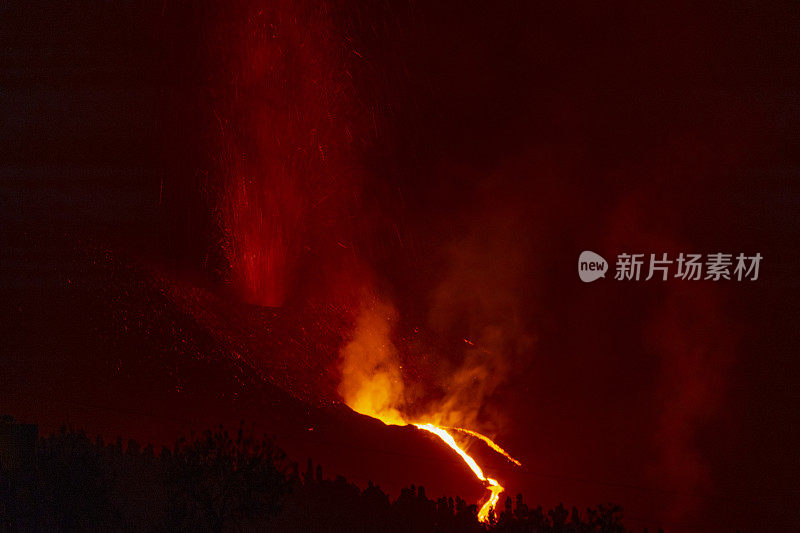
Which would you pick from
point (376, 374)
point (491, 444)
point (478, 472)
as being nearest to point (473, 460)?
point (478, 472)

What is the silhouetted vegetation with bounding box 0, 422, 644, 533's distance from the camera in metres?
3.02

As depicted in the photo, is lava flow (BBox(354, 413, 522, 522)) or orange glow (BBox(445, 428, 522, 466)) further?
orange glow (BBox(445, 428, 522, 466))

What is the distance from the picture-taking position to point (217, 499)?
317cm

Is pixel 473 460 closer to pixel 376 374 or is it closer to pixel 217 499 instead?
pixel 376 374

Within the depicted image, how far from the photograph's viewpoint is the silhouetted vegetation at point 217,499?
3.02m

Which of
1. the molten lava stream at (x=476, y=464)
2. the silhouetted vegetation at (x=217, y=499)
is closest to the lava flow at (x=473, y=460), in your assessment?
the molten lava stream at (x=476, y=464)

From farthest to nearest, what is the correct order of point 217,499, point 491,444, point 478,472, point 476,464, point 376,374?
point 376,374, point 491,444, point 476,464, point 478,472, point 217,499

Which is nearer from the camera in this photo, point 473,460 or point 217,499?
point 217,499

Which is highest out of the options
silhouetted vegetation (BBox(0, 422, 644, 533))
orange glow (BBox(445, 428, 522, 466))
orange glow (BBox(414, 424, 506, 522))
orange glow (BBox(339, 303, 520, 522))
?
orange glow (BBox(339, 303, 520, 522))

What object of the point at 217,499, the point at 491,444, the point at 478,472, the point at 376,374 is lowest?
the point at 217,499

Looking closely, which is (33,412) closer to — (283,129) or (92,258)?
(92,258)

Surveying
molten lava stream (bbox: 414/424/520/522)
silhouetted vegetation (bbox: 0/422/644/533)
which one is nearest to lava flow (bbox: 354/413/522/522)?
molten lava stream (bbox: 414/424/520/522)

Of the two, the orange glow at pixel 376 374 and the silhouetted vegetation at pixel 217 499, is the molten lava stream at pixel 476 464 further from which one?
the silhouetted vegetation at pixel 217 499

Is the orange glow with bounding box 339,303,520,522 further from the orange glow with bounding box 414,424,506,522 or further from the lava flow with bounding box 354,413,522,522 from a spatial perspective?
the orange glow with bounding box 414,424,506,522
